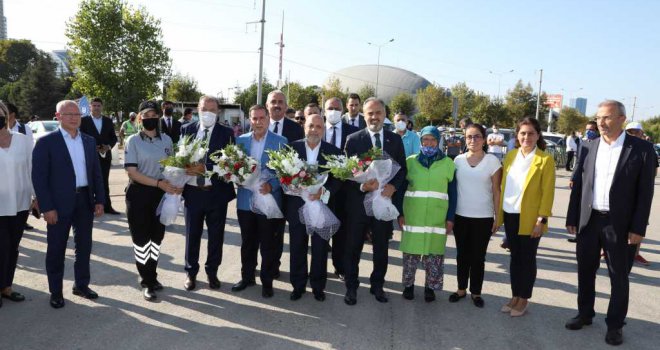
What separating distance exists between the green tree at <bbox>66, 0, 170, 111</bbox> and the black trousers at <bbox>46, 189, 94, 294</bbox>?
27063 mm

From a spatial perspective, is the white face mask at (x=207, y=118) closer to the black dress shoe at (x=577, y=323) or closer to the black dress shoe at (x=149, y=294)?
the black dress shoe at (x=149, y=294)

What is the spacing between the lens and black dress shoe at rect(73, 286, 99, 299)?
186 inches

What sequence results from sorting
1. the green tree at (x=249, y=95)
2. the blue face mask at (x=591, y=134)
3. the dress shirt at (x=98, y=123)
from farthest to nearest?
the green tree at (x=249, y=95) < the blue face mask at (x=591, y=134) < the dress shirt at (x=98, y=123)

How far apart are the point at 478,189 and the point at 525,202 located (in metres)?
0.47

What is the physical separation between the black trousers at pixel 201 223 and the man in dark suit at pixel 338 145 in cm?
127

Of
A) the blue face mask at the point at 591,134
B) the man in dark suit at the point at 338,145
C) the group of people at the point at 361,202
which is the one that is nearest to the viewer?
the group of people at the point at 361,202

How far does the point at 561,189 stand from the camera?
15.0m

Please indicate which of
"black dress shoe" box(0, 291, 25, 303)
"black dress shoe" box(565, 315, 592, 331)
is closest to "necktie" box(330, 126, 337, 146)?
"black dress shoe" box(565, 315, 592, 331)

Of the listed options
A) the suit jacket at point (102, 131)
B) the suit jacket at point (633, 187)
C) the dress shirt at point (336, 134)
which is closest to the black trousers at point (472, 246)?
the suit jacket at point (633, 187)

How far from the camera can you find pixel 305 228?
4852 millimetres

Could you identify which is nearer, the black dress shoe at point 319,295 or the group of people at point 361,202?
the group of people at point 361,202

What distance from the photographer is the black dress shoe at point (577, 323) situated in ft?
14.3

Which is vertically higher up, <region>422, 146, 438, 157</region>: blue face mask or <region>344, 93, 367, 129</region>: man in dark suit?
<region>344, 93, 367, 129</region>: man in dark suit

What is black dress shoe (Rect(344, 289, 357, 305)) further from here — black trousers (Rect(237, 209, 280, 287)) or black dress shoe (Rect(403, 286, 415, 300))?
black trousers (Rect(237, 209, 280, 287))
